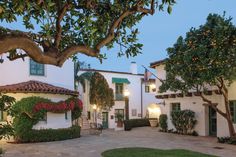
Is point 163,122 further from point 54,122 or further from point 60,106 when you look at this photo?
point 54,122

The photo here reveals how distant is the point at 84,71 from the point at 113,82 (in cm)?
355

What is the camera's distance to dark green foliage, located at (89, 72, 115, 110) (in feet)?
114

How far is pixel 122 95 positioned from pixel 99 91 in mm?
3602

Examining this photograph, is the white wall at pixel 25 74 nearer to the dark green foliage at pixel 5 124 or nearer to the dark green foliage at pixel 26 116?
the dark green foliage at pixel 26 116

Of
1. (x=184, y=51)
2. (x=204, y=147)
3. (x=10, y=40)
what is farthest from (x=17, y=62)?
(x=10, y=40)

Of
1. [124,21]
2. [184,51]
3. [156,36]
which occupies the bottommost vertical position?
[124,21]

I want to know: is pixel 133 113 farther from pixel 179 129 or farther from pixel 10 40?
pixel 10 40

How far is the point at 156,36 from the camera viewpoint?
167 metres

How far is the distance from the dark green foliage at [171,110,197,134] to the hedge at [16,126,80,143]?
8042mm

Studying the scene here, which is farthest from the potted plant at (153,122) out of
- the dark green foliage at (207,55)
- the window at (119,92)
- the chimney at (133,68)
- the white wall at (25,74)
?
the dark green foliage at (207,55)

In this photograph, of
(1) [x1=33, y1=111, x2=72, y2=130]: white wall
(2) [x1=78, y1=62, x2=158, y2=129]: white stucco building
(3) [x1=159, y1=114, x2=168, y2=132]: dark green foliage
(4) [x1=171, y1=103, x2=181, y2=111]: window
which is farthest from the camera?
(2) [x1=78, y1=62, x2=158, y2=129]: white stucco building

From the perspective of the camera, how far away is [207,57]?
1792 cm

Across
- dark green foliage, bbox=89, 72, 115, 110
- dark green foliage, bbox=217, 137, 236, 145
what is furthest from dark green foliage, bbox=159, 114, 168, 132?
dark green foliage, bbox=89, 72, 115, 110

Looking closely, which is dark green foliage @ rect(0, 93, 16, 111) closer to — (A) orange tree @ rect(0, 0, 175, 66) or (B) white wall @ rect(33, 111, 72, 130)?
(A) orange tree @ rect(0, 0, 175, 66)
